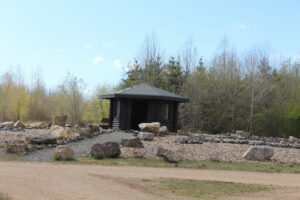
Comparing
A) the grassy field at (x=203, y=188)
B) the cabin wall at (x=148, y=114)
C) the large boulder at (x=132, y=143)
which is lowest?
the grassy field at (x=203, y=188)

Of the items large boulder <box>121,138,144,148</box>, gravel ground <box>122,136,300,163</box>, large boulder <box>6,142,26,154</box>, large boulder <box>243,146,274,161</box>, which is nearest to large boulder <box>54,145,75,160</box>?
large boulder <box>6,142,26,154</box>

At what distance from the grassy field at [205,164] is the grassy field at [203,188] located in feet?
10.5

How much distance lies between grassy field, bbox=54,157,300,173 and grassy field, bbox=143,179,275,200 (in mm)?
3207

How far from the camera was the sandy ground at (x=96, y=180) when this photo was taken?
8789 mm

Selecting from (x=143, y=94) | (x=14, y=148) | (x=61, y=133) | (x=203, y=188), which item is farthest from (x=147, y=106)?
(x=203, y=188)

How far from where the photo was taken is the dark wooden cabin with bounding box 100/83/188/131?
26.8 m

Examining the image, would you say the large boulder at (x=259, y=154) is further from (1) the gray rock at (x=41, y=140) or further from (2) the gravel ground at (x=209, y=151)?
(1) the gray rock at (x=41, y=140)

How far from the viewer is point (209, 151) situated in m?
18.2

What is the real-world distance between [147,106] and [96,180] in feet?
59.4

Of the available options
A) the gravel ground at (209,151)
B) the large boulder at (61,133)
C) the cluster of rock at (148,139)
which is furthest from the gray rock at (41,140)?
the gravel ground at (209,151)

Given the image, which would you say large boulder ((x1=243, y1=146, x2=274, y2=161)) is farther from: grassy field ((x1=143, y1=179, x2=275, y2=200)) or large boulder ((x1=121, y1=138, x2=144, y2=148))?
grassy field ((x1=143, y1=179, x2=275, y2=200))

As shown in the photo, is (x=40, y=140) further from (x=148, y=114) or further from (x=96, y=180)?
(x=148, y=114)

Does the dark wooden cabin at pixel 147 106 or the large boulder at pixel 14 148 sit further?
the dark wooden cabin at pixel 147 106

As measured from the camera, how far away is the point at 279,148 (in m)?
20.8
